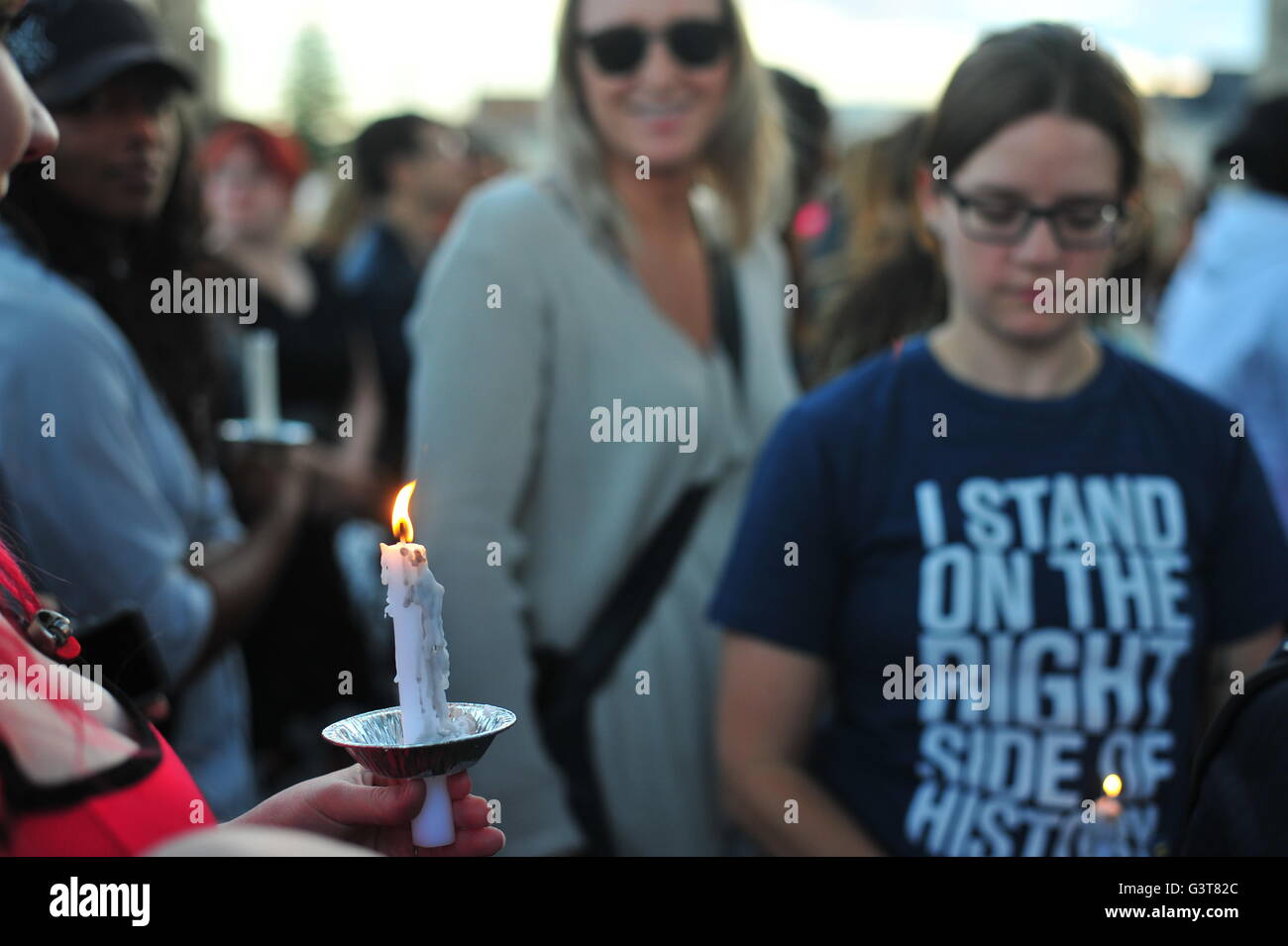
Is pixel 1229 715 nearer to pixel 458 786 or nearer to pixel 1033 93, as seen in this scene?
pixel 458 786

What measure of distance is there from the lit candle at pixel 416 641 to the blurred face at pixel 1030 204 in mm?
1463

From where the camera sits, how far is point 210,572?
96.5 inches

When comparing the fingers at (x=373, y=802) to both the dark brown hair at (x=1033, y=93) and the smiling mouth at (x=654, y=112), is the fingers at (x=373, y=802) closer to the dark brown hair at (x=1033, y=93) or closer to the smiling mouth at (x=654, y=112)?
the dark brown hair at (x=1033, y=93)

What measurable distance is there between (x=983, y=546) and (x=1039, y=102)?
0.75 meters

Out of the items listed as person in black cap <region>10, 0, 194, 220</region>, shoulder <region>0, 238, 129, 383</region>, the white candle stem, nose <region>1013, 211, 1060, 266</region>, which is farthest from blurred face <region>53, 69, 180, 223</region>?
the white candle stem

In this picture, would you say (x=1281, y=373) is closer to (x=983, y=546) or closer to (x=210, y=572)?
(x=983, y=546)

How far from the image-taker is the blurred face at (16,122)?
3.59ft

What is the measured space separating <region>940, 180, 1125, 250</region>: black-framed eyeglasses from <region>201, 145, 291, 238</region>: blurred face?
3516mm

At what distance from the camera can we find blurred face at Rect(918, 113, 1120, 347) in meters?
2.05

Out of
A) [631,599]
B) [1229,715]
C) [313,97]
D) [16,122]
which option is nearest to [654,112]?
[631,599]

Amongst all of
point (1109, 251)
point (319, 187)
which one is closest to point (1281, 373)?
point (1109, 251)

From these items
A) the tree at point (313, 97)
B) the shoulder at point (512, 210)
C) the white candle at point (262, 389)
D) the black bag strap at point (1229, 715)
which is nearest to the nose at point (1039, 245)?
the shoulder at point (512, 210)
